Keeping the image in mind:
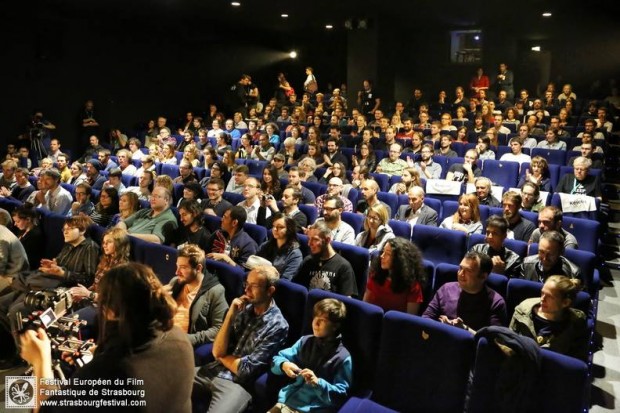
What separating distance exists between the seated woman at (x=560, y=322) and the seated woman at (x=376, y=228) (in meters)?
1.37

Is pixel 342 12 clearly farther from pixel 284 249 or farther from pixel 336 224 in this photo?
pixel 284 249

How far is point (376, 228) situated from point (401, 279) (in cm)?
89

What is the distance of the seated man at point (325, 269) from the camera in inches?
117

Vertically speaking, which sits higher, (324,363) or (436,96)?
(436,96)

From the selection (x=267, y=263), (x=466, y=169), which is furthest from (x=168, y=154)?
(x=267, y=263)

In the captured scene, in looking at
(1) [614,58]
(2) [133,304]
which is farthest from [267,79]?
(2) [133,304]

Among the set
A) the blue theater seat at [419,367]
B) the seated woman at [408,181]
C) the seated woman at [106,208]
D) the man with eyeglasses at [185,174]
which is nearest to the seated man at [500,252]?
the blue theater seat at [419,367]

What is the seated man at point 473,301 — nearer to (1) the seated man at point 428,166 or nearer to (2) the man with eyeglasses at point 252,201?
(2) the man with eyeglasses at point 252,201

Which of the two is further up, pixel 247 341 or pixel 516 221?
pixel 516 221

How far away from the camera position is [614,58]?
10867 mm

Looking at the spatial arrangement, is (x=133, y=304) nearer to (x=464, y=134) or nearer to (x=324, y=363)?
(x=324, y=363)

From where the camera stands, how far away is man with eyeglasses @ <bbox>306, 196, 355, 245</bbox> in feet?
12.4

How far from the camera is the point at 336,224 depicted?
3.83 meters

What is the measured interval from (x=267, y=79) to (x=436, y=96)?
443 centimetres
